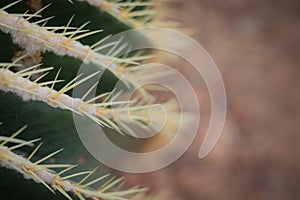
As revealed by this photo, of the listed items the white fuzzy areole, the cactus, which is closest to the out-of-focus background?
the cactus

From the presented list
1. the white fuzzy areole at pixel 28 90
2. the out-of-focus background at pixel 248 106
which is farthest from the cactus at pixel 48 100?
the out-of-focus background at pixel 248 106

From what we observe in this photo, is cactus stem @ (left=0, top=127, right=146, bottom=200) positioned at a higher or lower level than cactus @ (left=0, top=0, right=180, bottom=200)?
lower

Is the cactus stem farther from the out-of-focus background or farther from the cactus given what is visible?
the out-of-focus background

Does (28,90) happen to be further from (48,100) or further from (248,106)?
(248,106)

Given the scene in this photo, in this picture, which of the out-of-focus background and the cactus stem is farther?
the out-of-focus background

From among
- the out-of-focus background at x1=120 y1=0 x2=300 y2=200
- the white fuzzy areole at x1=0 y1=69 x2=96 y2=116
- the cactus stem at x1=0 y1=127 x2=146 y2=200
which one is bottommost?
the cactus stem at x1=0 y1=127 x2=146 y2=200

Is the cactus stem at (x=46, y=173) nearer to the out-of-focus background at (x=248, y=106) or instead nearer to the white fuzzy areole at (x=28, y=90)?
the white fuzzy areole at (x=28, y=90)
